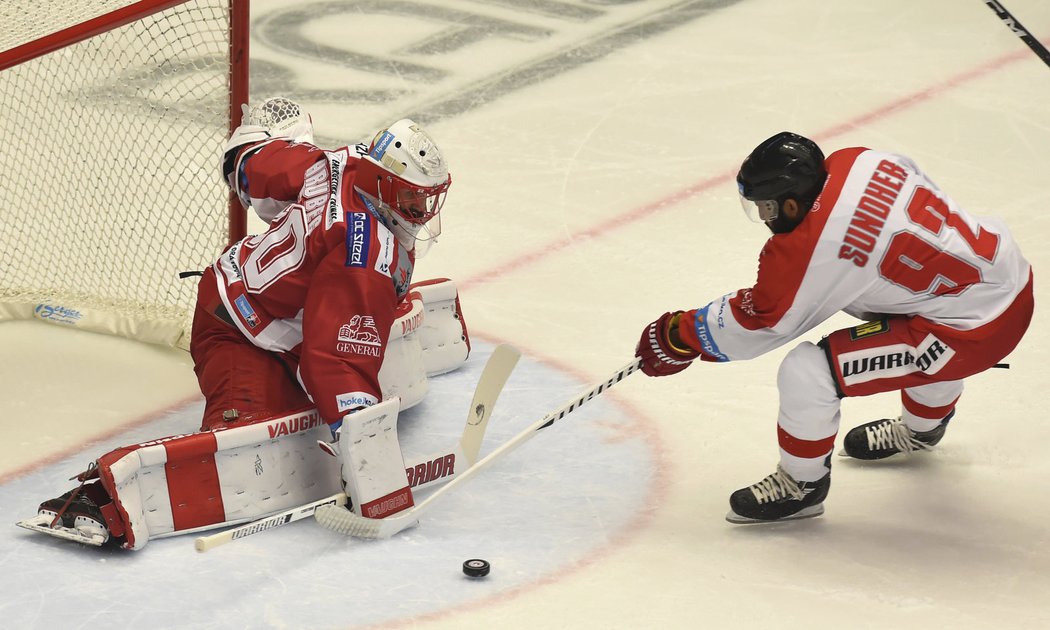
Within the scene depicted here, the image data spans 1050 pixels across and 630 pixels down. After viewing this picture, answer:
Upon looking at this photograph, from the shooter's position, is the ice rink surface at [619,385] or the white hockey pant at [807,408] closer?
the ice rink surface at [619,385]

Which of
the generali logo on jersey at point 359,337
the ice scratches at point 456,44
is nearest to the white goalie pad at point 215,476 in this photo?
the generali logo on jersey at point 359,337

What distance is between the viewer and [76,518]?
3504 millimetres

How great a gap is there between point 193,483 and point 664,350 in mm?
1066

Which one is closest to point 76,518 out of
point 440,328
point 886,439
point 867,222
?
point 440,328

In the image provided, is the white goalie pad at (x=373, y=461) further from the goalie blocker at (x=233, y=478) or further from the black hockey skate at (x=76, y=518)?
the black hockey skate at (x=76, y=518)

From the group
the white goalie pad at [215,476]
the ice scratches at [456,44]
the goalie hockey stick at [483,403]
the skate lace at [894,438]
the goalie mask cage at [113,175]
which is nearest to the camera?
the white goalie pad at [215,476]

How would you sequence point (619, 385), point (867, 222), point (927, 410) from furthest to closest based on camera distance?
1. point (619, 385)
2. point (927, 410)
3. point (867, 222)

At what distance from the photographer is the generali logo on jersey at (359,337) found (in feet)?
11.7

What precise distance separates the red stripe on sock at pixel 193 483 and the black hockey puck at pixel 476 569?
1.88 feet

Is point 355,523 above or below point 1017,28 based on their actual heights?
below

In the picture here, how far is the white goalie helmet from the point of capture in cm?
363

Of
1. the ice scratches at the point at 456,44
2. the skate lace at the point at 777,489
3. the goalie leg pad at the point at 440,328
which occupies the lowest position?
the skate lace at the point at 777,489

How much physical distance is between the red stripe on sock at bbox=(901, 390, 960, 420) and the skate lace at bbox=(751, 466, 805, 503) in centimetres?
41

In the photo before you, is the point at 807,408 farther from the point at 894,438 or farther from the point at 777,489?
the point at 894,438
